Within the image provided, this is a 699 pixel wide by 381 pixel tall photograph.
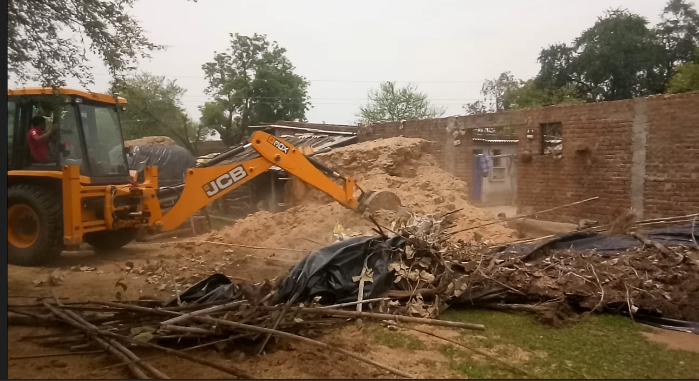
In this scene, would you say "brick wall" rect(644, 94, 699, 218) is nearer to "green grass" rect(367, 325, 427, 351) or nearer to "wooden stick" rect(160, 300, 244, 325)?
"green grass" rect(367, 325, 427, 351)

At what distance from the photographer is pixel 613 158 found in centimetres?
884

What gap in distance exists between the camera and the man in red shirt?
6930 millimetres

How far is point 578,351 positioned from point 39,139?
21.8ft

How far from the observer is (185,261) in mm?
7770

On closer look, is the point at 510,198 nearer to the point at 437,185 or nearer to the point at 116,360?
the point at 437,185

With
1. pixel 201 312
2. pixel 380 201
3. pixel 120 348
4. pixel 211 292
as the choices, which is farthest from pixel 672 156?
pixel 120 348

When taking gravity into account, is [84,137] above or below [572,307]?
above

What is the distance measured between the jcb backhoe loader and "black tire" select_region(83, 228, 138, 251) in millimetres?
14

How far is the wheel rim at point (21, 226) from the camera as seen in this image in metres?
7.27

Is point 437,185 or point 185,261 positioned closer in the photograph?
point 185,261

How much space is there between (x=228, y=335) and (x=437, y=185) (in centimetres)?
670

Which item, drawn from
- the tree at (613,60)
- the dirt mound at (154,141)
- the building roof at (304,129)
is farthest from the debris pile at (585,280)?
the tree at (613,60)

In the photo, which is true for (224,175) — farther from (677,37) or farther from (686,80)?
(677,37)

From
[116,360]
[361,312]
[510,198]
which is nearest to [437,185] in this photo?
[510,198]
